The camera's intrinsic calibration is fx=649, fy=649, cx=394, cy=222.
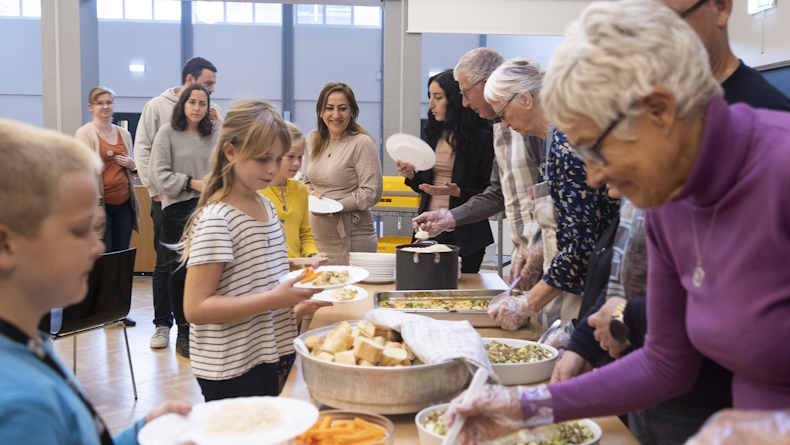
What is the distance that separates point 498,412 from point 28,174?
0.74 m

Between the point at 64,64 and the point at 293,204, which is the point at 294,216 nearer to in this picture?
the point at 293,204

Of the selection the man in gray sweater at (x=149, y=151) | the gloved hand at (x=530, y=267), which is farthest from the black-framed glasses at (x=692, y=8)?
the man in gray sweater at (x=149, y=151)

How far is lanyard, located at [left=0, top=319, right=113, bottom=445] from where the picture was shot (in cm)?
79

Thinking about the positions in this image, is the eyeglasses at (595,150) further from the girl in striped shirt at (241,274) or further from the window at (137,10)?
the window at (137,10)

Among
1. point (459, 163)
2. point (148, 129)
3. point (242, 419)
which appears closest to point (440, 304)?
point (242, 419)

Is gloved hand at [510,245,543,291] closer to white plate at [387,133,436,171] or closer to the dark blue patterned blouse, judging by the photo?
the dark blue patterned blouse

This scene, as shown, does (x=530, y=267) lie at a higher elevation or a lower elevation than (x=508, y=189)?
lower

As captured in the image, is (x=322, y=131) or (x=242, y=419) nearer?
(x=242, y=419)

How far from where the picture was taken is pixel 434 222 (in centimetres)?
303

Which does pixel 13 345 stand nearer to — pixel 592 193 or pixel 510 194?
pixel 592 193

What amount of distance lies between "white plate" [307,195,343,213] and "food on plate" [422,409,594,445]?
203 centimetres

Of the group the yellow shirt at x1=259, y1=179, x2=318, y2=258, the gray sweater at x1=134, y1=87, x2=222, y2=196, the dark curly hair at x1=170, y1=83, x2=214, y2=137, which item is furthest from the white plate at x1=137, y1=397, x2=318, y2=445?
the gray sweater at x1=134, y1=87, x2=222, y2=196

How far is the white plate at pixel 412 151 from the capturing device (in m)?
3.37

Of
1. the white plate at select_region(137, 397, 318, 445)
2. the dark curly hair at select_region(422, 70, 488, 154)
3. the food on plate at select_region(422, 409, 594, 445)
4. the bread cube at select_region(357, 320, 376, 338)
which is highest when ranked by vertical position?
the dark curly hair at select_region(422, 70, 488, 154)
